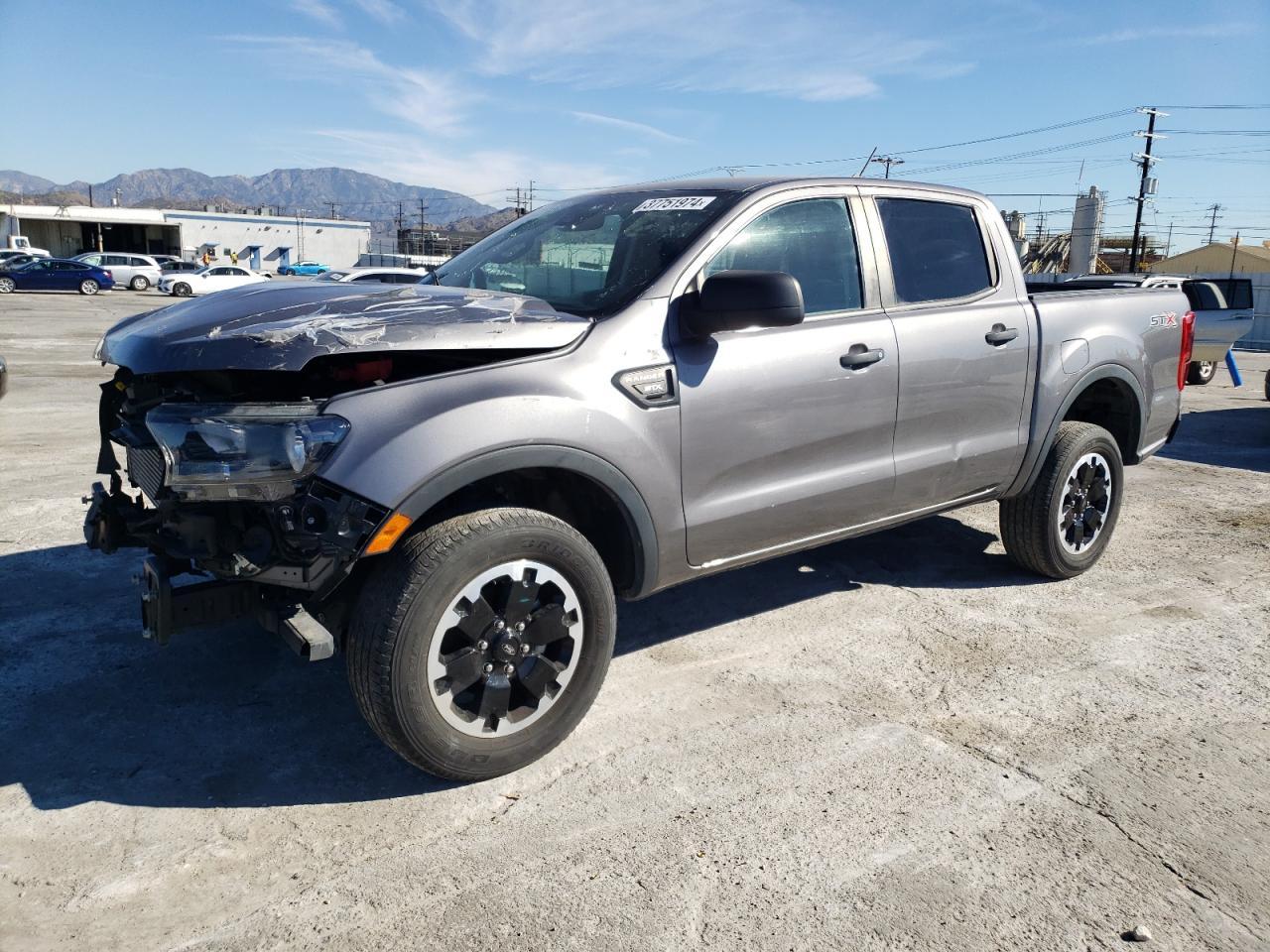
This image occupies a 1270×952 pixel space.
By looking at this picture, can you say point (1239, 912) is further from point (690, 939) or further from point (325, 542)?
point (325, 542)

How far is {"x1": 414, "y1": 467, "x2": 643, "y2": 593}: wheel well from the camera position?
3164mm

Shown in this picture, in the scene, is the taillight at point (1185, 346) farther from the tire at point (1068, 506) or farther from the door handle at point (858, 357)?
the door handle at point (858, 357)

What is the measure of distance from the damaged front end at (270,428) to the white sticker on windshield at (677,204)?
916mm

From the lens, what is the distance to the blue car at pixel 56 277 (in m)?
35.9

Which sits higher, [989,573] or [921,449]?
[921,449]

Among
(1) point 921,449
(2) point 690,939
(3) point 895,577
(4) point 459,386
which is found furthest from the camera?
(3) point 895,577

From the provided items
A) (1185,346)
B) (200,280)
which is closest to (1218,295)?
(1185,346)

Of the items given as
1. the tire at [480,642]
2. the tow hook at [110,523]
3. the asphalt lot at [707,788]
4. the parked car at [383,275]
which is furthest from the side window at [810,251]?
the tow hook at [110,523]

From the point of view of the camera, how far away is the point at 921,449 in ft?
13.8

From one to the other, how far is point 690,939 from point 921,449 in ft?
8.18

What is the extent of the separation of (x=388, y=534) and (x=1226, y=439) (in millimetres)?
10101

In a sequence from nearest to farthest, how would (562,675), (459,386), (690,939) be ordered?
(690,939), (459,386), (562,675)

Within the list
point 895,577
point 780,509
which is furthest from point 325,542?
A: point 895,577

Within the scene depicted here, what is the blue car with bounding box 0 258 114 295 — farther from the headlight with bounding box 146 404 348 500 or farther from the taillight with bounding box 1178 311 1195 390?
the taillight with bounding box 1178 311 1195 390
